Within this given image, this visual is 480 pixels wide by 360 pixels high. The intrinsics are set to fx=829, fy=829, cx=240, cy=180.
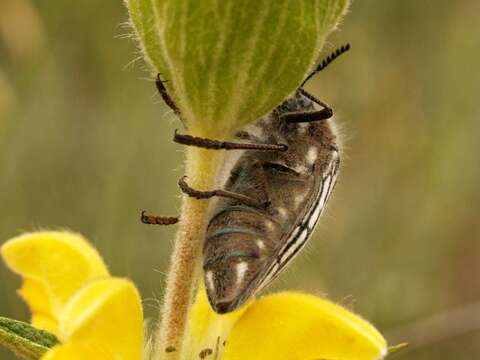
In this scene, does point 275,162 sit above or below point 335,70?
above

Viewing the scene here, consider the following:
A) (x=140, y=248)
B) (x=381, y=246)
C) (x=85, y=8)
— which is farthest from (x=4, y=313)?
(x=381, y=246)

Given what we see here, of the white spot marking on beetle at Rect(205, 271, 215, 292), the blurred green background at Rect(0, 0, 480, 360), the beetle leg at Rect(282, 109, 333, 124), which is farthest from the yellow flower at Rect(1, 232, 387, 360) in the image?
the blurred green background at Rect(0, 0, 480, 360)

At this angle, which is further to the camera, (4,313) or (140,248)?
(140,248)

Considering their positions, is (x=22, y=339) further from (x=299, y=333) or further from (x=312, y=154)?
(x=312, y=154)

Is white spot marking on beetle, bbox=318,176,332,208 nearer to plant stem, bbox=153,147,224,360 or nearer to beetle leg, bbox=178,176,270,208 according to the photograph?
beetle leg, bbox=178,176,270,208

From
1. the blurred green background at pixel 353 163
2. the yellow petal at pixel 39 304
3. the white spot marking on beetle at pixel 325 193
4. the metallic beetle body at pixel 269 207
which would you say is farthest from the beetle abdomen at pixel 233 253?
the blurred green background at pixel 353 163

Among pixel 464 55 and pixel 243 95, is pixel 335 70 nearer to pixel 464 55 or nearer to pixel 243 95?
pixel 464 55
